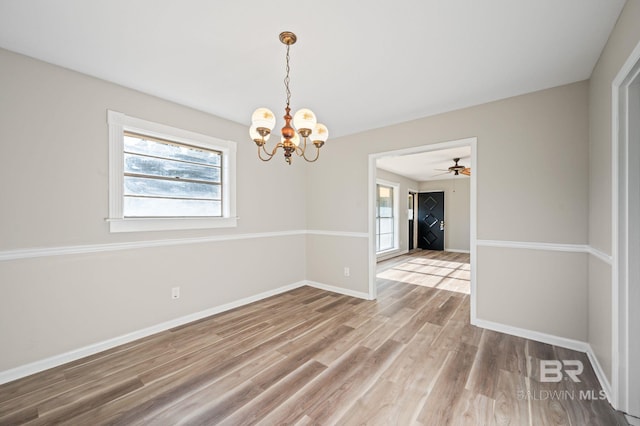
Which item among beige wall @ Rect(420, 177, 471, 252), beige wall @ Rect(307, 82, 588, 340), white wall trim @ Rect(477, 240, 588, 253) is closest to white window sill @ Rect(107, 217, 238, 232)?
beige wall @ Rect(307, 82, 588, 340)

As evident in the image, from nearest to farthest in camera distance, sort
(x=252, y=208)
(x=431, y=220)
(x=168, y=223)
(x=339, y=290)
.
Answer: (x=168, y=223)
(x=252, y=208)
(x=339, y=290)
(x=431, y=220)

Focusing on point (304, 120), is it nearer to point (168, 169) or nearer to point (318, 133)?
point (318, 133)

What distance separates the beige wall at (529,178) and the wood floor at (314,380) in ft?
1.60

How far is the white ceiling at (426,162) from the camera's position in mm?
5426

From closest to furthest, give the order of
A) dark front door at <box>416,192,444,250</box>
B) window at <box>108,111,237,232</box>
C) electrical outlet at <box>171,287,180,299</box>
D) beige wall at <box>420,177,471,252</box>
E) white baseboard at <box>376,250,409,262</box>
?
window at <box>108,111,237,232</box>, electrical outlet at <box>171,287,180,299</box>, white baseboard at <box>376,250,409,262</box>, beige wall at <box>420,177,471,252</box>, dark front door at <box>416,192,444,250</box>

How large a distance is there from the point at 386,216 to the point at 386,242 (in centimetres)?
79

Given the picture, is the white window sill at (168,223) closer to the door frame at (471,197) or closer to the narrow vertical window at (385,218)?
the door frame at (471,197)

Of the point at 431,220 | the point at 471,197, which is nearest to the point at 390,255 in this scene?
the point at 431,220

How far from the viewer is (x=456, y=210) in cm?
901

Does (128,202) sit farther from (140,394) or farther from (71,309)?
(140,394)

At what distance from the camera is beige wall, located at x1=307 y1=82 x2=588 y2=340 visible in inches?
100.0

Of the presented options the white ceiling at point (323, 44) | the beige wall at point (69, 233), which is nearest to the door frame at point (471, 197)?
the white ceiling at point (323, 44)

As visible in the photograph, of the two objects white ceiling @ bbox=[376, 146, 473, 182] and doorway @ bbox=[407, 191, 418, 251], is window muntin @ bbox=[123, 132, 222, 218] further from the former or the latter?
doorway @ bbox=[407, 191, 418, 251]

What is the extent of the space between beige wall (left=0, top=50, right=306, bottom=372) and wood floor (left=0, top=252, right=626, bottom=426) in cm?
32
